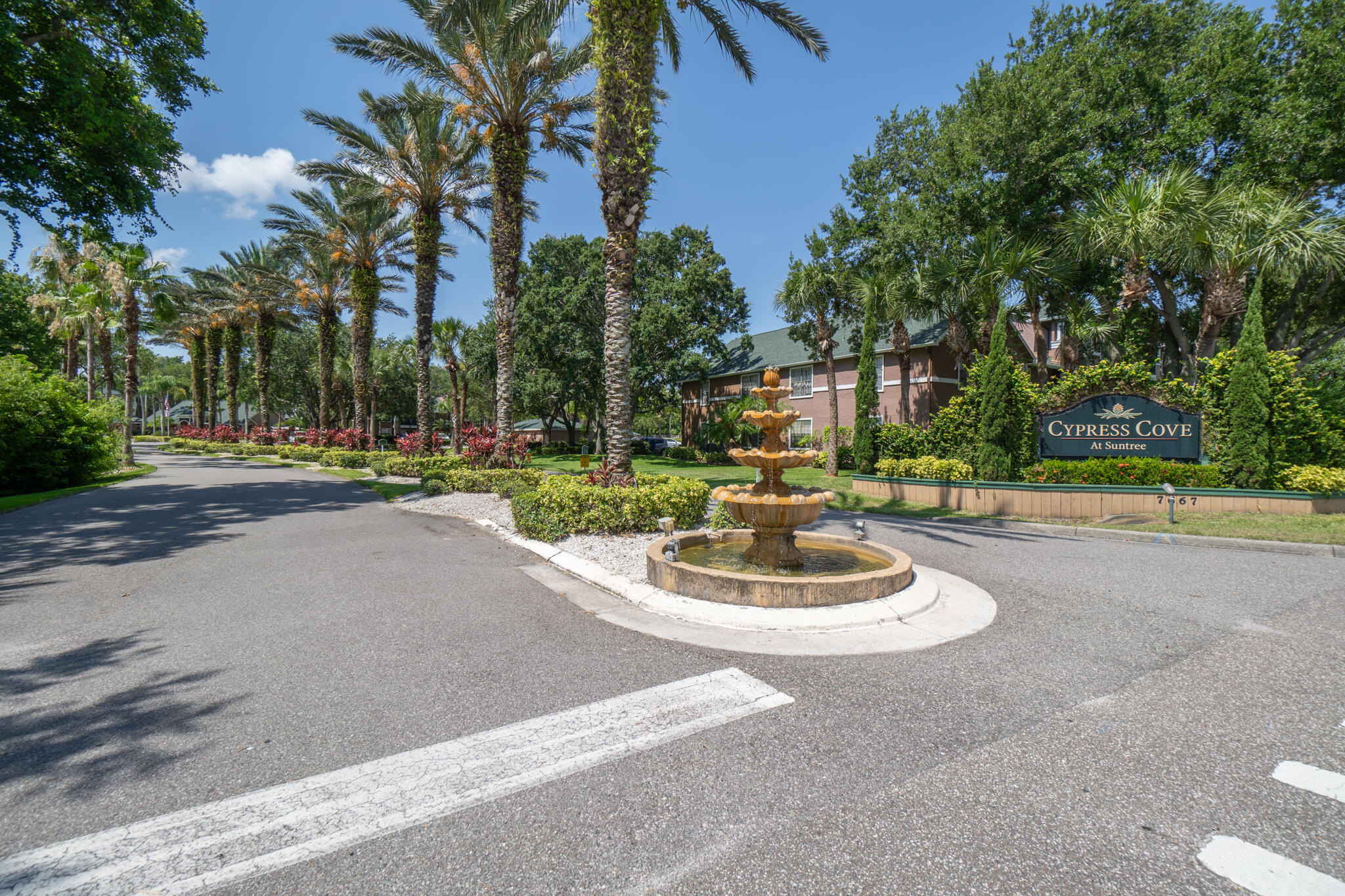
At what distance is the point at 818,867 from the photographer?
2324 mm

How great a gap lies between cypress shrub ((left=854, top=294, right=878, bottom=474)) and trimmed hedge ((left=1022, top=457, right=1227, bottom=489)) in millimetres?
5933

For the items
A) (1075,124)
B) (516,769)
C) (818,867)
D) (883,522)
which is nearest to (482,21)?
(883,522)

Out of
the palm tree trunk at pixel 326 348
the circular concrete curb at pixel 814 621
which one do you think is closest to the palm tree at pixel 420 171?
the palm tree trunk at pixel 326 348

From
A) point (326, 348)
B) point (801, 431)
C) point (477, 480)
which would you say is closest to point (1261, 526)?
point (477, 480)

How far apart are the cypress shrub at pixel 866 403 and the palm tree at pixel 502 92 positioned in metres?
11.9

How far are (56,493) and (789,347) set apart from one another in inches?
1284

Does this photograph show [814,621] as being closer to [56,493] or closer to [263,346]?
[56,493]

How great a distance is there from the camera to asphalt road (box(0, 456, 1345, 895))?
2377 mm

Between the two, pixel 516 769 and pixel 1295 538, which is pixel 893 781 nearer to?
pixel 516 769

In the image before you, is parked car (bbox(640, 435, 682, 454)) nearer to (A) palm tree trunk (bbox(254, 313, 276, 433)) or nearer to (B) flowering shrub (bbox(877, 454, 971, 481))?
(B) flowering shrub (bbox(877, 454, 971, 481))

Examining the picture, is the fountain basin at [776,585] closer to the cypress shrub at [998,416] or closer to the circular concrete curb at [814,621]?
the circular concrete curb at [814,621]

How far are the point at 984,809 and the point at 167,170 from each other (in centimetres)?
1970

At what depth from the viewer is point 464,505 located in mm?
12789

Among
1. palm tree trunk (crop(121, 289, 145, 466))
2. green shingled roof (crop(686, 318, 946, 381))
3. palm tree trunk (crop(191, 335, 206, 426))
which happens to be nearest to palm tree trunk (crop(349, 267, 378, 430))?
palm tree trunk (crop(121, 289, 145, 466))
